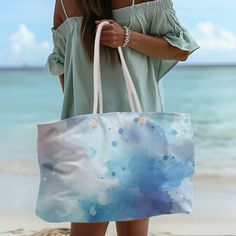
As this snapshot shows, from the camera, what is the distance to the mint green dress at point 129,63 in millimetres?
1067

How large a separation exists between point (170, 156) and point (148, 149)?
4 cm

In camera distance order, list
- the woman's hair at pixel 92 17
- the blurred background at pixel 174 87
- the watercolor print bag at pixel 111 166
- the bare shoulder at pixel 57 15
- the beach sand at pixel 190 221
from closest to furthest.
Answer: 1. the watercolor print bag at pixel 111 166
2. the woman's hair at pixel 92 17
3. the bare shoulder at pixel 57 15
4. the beach sand at pixel 190 221
5. the blurred background at pixel 174 87

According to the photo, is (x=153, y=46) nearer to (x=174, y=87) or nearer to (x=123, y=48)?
(x=123, y=48)

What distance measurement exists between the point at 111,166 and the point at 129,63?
21cm

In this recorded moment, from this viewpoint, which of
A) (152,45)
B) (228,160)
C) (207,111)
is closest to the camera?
(152,45)

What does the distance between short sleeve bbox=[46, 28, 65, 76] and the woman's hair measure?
0.40ft

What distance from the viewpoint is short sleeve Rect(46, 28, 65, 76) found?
3.84ft

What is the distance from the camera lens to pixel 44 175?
963 mm

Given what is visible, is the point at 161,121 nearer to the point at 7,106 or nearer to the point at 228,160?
the point at 228,160

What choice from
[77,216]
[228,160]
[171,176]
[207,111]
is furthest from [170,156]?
[207,111]

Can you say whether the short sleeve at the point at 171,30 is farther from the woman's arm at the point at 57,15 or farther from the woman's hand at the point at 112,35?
the woman's arm at the point at 57,15

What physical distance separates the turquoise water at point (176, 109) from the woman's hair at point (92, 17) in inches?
99.3

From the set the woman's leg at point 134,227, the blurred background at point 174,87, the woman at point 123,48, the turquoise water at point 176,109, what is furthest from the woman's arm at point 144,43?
the turquoise water at point 176,109

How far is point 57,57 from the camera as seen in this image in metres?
1.19
